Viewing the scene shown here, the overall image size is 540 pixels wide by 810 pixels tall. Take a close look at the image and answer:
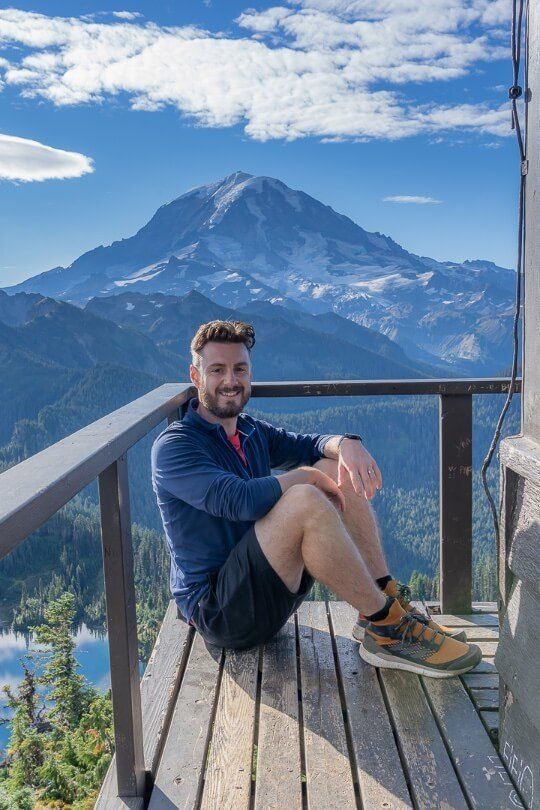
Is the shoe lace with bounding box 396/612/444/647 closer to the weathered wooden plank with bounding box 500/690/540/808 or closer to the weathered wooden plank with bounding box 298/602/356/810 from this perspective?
the weathered wooden plank with bounding box 298/602/356/810

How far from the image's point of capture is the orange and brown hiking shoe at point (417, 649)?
8.54 feet

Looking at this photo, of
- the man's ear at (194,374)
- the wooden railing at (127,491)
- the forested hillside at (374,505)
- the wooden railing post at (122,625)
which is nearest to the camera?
the wooden railing at (127,491)

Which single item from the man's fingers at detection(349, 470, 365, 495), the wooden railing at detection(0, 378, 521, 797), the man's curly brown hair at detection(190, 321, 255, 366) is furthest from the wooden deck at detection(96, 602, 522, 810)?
the man's curly brown hair at detection(190, 321, 255, 366)

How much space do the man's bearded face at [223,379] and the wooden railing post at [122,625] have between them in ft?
3.33

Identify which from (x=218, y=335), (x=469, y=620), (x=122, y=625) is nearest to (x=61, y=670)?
(x=469, y=620)

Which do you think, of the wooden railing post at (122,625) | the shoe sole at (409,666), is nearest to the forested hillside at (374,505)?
the shoe sole at (409,666)

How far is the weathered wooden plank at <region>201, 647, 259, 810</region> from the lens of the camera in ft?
6.48

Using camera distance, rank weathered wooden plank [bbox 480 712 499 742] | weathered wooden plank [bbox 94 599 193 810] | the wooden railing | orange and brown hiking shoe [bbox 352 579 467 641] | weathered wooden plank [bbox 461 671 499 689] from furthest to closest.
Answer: orange and brown hiking shoe [bbox 352 579 467 641] → weathered wooden plank [bbox 461 671 499 689] → weathered wooden plank [bbox 480 712 499 742] → weathered wooden plank [bbox 94 599 193 810] → the wooden railing

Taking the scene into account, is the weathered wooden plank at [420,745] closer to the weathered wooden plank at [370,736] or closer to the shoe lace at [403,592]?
the weathered wooden plank at [370,736]

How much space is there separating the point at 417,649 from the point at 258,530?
0.77m

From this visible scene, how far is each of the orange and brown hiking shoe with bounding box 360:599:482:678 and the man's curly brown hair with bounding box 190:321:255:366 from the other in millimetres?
1185

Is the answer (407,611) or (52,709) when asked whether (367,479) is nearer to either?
(407,611)

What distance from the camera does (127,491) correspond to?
1.86 metres

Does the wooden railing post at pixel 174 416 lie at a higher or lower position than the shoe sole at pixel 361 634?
higher
